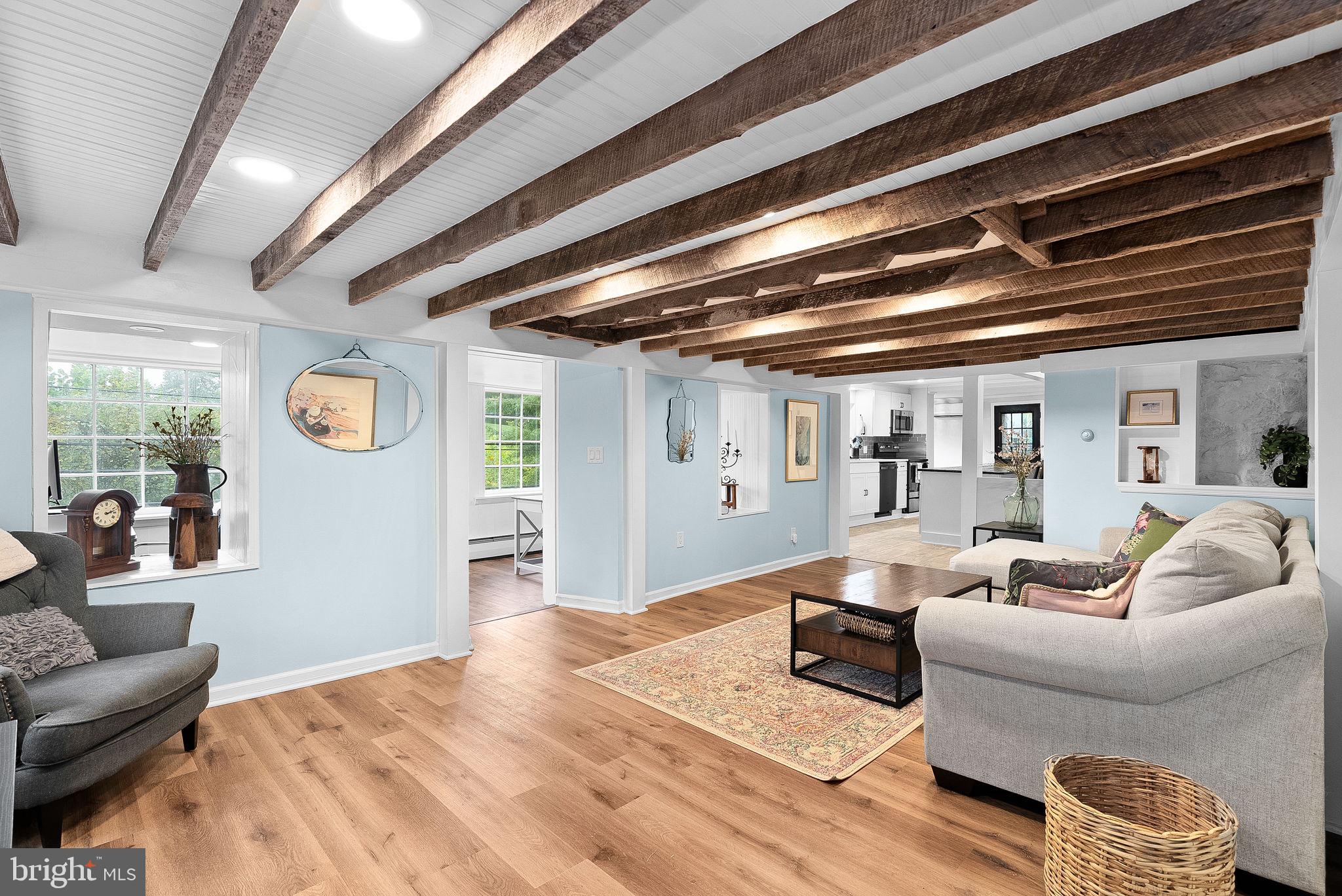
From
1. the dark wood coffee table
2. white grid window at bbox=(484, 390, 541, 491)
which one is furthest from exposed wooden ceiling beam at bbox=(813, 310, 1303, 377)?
white grid window at bbox=(484, 390, 541, 491)

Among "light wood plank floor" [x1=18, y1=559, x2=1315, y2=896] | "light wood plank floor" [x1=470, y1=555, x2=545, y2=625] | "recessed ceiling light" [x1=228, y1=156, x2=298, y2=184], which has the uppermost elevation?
"recessed ceiling light" [x1=228, y1=156, x2=298, y2=184]

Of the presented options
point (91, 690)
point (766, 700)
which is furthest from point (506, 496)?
point (91, 690)

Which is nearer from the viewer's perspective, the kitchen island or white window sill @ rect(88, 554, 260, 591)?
white window sill @ rect(88, 554, 260, 591)

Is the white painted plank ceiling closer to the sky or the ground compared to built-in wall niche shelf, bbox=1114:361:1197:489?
closer to the sky

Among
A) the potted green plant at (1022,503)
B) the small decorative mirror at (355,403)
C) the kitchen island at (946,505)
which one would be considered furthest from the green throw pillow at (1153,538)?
the small decorative mirror at (355,403)

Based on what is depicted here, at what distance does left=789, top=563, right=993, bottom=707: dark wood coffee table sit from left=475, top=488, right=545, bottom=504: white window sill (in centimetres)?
378

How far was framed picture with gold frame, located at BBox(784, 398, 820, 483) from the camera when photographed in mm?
6625

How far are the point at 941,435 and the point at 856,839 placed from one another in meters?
10.1

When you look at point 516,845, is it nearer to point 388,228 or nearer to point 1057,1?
point 388,228

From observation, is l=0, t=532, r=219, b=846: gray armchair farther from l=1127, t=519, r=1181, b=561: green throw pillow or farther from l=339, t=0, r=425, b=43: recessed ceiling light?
l=1127, t=519, r=1181, b=561: green throw pillow

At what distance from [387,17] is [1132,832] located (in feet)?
7.89

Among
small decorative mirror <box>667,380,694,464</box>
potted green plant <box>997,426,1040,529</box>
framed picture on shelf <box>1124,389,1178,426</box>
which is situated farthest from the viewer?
potted green plant <box>997,426,1040,529</box>

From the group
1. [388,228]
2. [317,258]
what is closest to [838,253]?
[388,228]

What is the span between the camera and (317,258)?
10.2ft
